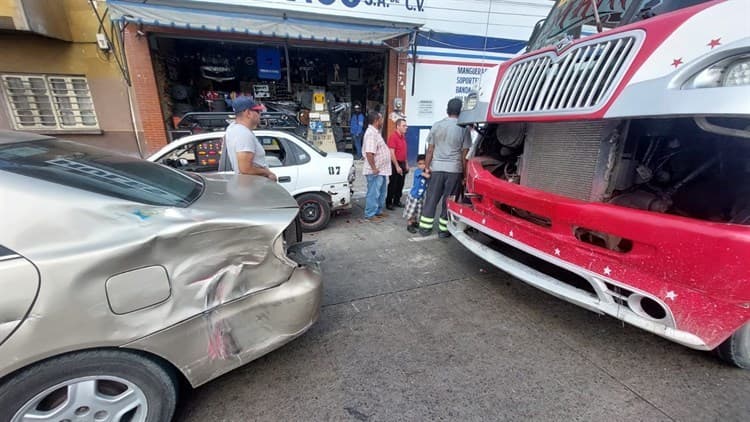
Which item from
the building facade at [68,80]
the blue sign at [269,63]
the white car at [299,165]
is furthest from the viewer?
the blue sign at [269,63]

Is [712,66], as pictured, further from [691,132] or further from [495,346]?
[495,346]

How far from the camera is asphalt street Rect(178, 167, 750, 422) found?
1.80 meters

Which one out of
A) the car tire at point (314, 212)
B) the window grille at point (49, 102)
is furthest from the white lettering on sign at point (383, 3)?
the window grille at point (49, 102)

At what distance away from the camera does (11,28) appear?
20.7ft

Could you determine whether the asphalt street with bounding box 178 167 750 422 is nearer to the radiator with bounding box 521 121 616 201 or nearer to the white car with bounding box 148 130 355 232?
the radiator with bounding box 521 121 616 201

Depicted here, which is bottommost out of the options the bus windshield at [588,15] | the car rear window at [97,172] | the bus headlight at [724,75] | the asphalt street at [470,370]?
the asphalt street at [470,370]

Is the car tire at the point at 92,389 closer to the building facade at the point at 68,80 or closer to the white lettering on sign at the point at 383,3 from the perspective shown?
the building facade at the point at 68,80

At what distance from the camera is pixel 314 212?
472 centimetres

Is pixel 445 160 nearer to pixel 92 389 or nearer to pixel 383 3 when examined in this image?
pixel 92 389

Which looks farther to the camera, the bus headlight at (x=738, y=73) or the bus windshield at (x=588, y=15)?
the bus windshield at (x=588, y=15)

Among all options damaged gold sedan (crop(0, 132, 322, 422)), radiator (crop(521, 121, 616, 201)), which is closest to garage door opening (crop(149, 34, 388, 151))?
radiator (crop(521, 121, 616, 201))

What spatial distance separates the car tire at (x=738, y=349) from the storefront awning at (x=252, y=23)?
7705 millimetres

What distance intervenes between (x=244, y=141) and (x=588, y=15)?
3.45 m

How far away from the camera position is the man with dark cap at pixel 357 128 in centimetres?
1016
